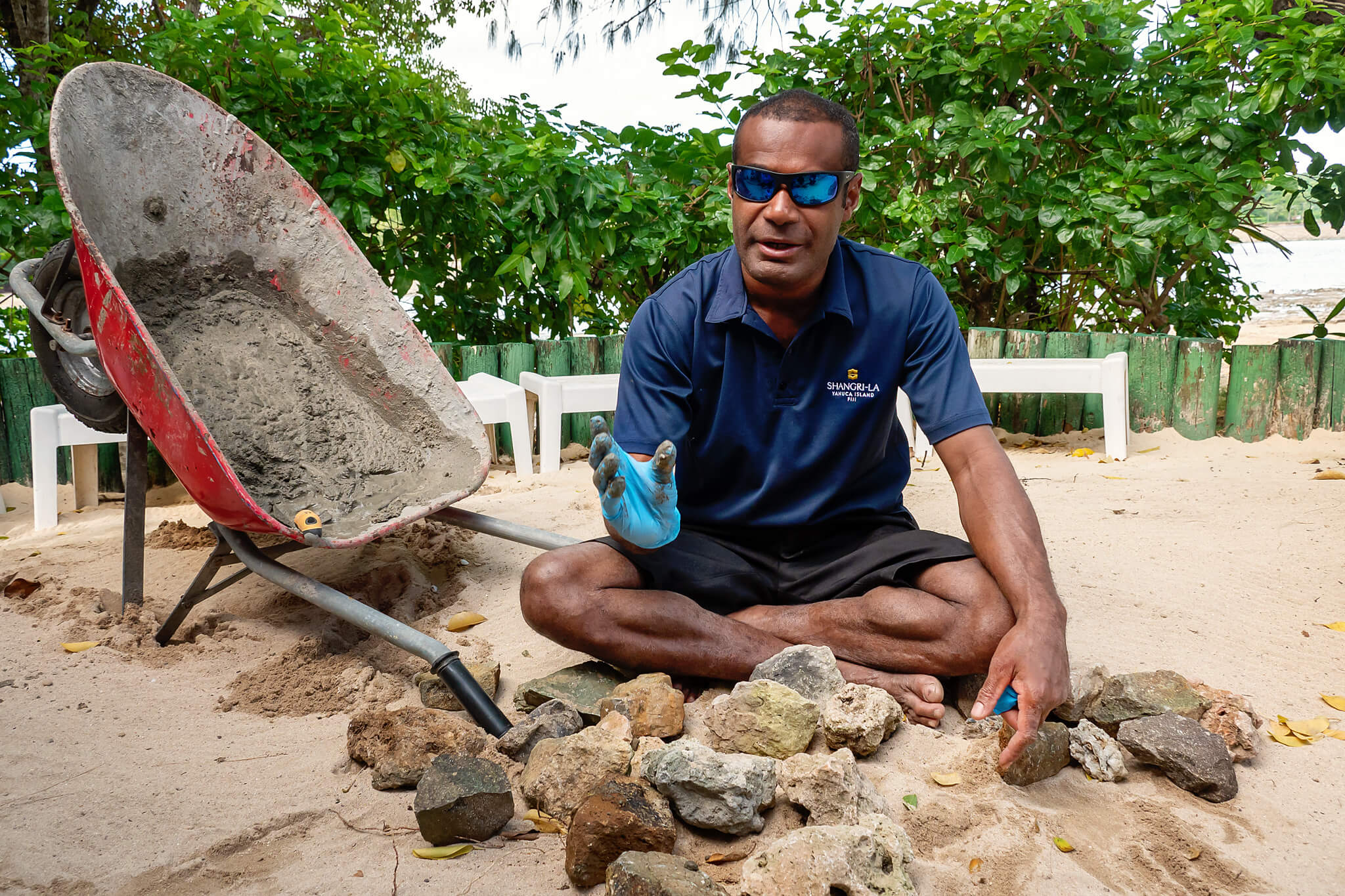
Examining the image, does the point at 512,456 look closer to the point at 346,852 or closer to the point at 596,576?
the point at 596,576

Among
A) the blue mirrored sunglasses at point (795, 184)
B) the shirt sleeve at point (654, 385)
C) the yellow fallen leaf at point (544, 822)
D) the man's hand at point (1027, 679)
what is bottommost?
the yellow fallen leaf at point (544, 822)

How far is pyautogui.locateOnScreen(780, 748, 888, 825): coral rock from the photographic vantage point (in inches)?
61.0

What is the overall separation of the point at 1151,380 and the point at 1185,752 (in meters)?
2.94

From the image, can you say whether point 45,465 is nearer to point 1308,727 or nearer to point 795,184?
point 795,184

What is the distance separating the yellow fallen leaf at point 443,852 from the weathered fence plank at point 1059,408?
3.75 metres

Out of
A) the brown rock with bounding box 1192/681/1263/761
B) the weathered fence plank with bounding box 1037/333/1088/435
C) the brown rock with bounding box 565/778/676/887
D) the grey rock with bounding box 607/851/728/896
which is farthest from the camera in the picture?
the weathered fence plank with bounding box 1037/333/1088/435

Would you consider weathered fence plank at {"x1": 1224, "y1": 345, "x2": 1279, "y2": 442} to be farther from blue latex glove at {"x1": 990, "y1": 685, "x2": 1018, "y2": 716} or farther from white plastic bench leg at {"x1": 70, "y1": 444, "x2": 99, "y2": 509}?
white plastic bench leg at {"x1": 70, "y1": 444, "x2": 99, "y2": 509}

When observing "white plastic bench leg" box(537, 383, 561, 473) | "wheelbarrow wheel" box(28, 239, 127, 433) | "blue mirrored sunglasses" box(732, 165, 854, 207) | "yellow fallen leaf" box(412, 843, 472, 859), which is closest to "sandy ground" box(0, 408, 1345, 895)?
"yellow fallen leaf" box(412, 843, 472, 859)

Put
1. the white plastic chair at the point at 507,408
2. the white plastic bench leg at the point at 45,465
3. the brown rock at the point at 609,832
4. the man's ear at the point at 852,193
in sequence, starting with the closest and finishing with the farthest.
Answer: the brown rock at the point at 609,832 → the man's ear at the point at 852,193 → the white plastic bench leg at the point at 45,465 → the white plastic chair at the point at 507,408

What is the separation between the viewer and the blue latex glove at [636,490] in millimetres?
1646

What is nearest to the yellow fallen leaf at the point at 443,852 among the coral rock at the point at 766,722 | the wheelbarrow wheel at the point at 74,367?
the coral rock at the point at 766,722

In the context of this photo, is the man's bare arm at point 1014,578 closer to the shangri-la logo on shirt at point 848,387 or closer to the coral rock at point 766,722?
the shangri-la logo on shirt at point 848,387

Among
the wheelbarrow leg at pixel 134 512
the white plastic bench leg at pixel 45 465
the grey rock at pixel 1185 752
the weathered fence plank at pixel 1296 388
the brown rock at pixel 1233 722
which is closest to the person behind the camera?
the grey rock at pixel 1185 752

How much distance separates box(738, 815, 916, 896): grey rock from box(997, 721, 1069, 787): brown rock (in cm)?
36
